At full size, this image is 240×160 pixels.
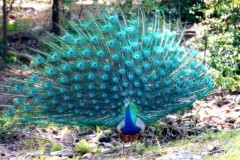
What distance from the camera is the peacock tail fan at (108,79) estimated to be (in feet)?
29.6

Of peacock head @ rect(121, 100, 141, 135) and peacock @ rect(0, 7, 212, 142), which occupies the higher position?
peacock @ rect(0, 7, 212, 142)

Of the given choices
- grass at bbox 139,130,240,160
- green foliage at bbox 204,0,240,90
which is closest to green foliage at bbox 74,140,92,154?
grass at bbox 139,130,240,160

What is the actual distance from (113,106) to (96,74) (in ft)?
1.77

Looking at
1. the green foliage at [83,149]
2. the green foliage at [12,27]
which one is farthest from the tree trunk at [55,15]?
the green foliage at [83,149]

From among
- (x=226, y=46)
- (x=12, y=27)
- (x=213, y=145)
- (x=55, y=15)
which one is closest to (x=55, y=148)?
(x=213, y=145)

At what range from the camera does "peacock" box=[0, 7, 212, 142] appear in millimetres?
9000

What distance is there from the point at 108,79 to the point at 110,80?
0.12 ft

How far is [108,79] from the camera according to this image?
9.00 metres

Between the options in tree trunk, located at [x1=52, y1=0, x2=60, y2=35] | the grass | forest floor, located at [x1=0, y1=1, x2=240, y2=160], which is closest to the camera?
the grass

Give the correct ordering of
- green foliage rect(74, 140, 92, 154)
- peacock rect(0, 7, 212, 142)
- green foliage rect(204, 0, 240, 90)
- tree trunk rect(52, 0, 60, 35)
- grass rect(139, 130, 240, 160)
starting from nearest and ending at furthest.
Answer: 1. grass rect(139, 130, 240, 160)
2. green foliage rect(74, 140, 92, 154)
3. peacock rect(0, 7, 212, 142)
4. green foliage rect(204, 0, 240, 90)
5. tree trunk rect(52, 0, 60, 35)

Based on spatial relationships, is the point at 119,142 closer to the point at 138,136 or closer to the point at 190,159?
the point at 138,136

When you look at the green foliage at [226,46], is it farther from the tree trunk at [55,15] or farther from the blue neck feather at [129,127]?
the tree trunk at [55,15]

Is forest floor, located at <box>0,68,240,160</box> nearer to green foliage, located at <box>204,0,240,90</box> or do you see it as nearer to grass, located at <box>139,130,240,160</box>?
grass, located at <box>139,130,240,160</box>

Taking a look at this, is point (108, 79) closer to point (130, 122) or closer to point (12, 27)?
point (130, 122)
